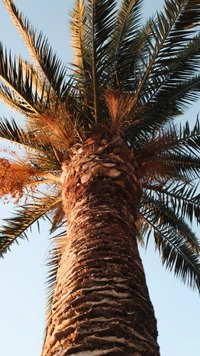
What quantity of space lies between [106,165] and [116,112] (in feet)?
3.47

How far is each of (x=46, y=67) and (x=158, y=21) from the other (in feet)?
6.53

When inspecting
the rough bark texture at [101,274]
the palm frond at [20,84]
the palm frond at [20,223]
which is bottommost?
the rough bark texture at [101,274]

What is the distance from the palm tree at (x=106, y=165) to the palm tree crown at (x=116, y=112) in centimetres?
2

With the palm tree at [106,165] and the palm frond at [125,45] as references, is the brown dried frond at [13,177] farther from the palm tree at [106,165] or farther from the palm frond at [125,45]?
the palm frond at [125,45]

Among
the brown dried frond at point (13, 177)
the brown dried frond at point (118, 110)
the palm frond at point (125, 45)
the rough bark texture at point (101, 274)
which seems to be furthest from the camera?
the palm frond at point (125, 45)

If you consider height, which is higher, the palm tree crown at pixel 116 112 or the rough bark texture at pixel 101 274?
the palm tree crown at pixel 116 112

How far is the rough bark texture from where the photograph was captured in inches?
110

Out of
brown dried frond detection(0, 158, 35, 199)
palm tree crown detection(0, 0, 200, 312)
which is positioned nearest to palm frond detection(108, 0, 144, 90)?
palm tree crown detection(0, 0, 200, 312)

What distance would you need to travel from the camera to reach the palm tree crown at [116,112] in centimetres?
596

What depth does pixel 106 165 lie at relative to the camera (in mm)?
4891

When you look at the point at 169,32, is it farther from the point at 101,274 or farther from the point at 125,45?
the point at 101,274

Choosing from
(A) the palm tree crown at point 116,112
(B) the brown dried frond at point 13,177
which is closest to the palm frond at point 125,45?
(A) the palm tree crown at point 116,112

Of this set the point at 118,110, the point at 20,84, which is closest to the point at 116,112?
the point at 118,110

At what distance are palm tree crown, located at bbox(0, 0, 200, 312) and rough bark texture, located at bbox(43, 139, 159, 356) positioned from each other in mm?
847
